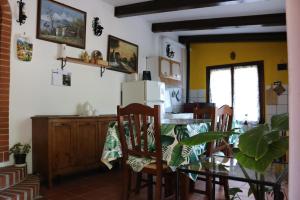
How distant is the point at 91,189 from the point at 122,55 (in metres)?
2.63

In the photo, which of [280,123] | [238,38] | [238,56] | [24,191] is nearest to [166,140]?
[280,123]

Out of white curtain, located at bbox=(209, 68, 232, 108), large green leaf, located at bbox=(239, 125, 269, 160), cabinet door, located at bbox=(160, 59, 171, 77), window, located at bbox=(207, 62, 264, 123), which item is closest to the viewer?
large green leaf, located at bbox=(239, 125, 269, 160)

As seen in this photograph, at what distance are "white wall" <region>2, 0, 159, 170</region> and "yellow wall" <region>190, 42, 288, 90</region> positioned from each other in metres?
2.16

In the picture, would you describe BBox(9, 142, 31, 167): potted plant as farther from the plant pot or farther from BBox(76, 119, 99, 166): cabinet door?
BBox(76, 119, 99, 166): cabinet door

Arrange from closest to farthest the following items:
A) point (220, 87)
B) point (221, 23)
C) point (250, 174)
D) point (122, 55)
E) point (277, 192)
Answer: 1. point (277, 192)
2. point (250, 174)
3. point (122, 55)
4. point (221, 23)
5. point (220, 87)

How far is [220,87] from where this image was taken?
644 cm

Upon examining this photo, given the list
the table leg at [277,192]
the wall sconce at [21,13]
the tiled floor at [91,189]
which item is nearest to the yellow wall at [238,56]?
the tiled floor at [91,189]

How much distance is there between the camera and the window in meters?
5.89

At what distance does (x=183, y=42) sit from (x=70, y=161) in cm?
452

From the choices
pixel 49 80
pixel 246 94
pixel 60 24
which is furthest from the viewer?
pixel 246 94

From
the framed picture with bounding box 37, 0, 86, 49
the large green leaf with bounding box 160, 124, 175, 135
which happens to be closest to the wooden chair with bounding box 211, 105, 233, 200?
the large green leaf with bounding box 160, 124, 175, 135

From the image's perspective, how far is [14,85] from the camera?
3.18 metres

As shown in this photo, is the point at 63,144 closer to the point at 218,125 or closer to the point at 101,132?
the point at 101,132

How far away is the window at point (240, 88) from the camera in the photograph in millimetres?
5895
